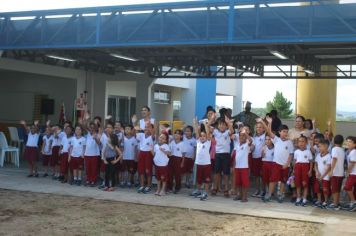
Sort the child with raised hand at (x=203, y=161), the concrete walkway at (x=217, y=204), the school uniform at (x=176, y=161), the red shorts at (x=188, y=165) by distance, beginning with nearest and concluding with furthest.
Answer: the concrete walkway at (x=217, y=204), the child with raised hand at (x=203, y=161), the school uniform at (x=176, y=161), the red shorts at (x=188, y=165)

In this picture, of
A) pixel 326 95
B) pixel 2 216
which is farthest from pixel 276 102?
Answer: pixel 2 216

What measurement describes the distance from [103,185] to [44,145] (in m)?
2.44

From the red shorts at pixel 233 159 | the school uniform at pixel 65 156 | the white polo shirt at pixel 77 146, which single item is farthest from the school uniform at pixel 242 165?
the school uniform at pixel 65 156

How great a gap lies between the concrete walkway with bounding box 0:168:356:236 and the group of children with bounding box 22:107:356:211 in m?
0.30

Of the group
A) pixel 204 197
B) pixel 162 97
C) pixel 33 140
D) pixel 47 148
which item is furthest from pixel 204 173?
pixel 162 97

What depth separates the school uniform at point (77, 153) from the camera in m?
11.4

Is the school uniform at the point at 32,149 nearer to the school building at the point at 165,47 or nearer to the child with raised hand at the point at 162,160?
the school building at the point at 165,47

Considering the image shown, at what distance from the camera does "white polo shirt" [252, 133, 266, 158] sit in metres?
10.4

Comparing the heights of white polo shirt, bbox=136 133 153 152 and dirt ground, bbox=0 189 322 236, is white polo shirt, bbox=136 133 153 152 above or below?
above

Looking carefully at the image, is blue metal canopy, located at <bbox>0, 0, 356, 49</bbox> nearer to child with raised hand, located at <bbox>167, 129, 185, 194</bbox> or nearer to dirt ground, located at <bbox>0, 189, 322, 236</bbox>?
child with raised hand, located at <bbox>167, 129, 185, 194</bbox>

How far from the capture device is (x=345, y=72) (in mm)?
17141

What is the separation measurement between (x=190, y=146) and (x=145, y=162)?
43.5 inches

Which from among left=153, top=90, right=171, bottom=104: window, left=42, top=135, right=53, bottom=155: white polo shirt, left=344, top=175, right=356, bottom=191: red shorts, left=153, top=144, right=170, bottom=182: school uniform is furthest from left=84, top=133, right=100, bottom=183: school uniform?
left=153, top=90, right=171, bottom=104: window

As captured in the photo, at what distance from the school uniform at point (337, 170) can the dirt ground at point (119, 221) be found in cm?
160
